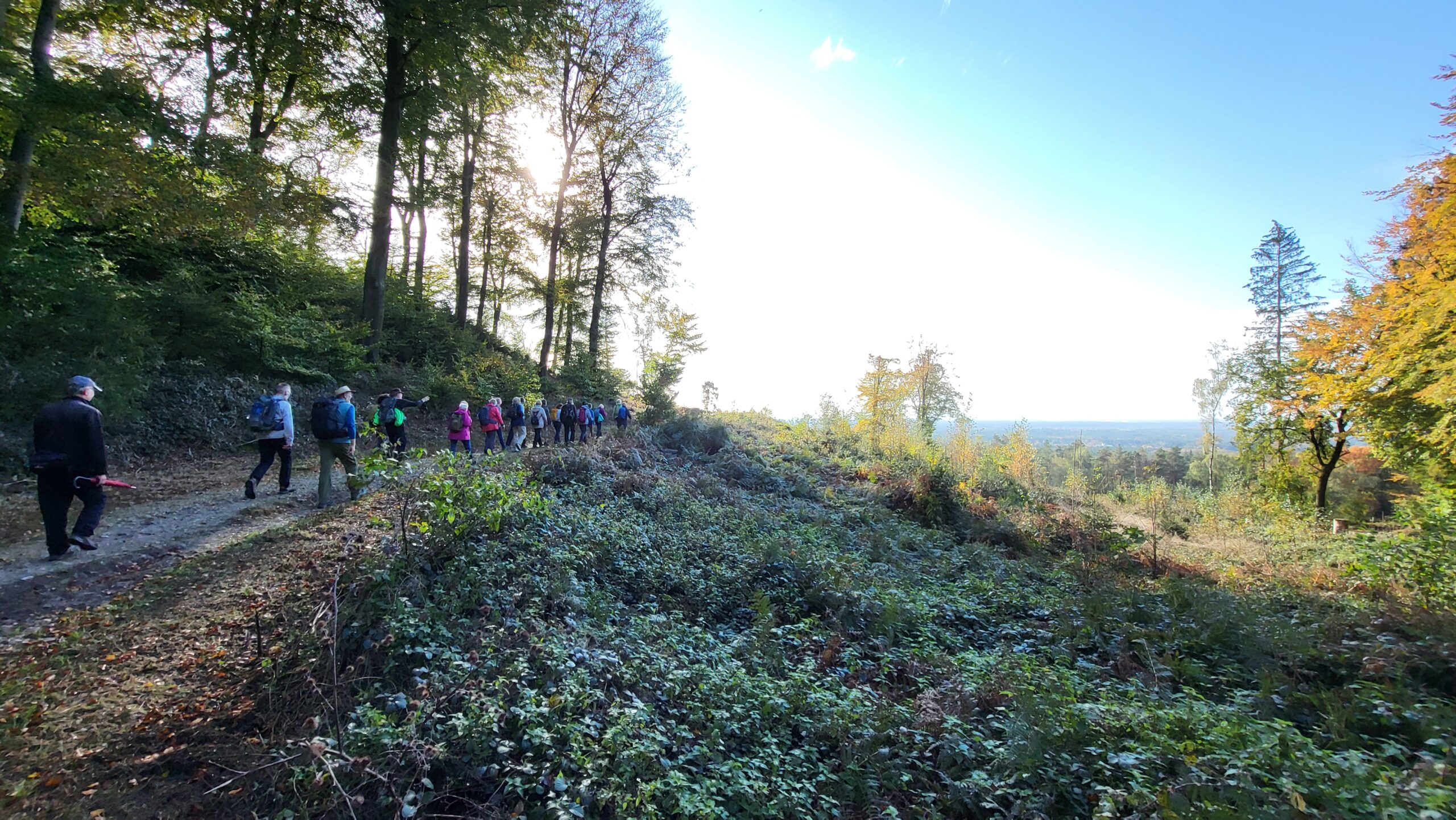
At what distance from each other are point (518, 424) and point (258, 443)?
5598 millimetres

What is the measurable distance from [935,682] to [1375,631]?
5164 mm

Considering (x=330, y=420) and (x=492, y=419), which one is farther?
(x=492, y=419)

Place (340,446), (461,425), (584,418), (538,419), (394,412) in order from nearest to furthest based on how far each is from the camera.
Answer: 1. (340,446)
2. (394,412)
3. (461,425)
4. (538,419)
5. (584,418)

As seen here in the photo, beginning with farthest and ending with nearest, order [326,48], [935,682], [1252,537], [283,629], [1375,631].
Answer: [1252,537]
[326,48]
[1375,631]
[935,682]
[283,629]

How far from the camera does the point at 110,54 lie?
33.0 feet

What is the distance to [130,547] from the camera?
5797 millimetres

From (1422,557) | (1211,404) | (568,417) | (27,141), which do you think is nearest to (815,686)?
(1422,557)

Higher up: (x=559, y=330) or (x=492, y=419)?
(x=559, y=330)

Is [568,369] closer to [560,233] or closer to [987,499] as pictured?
[560,233]

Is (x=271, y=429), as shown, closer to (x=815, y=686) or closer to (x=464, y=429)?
(x=464, y=429)

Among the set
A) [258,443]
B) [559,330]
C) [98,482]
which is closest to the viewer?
[98,482]

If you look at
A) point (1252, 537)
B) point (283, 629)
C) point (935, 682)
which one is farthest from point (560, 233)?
point (1252, 537)

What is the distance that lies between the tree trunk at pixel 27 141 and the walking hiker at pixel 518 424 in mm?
8131

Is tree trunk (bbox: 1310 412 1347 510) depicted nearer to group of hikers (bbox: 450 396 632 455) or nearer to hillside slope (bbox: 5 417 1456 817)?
hillside slope (bbox: 5 417 1456 817)
